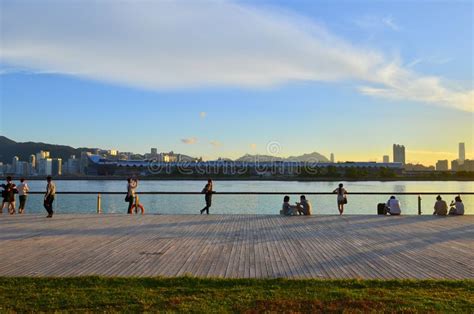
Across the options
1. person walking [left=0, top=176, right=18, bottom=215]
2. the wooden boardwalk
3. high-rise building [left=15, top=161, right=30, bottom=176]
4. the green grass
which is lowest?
the wooden boardwalk

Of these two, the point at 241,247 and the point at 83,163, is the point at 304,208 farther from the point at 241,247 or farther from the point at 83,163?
the point at 83,163

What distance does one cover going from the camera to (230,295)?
5668mm

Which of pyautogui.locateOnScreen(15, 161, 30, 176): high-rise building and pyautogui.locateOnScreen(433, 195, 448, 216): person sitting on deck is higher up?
pyautogui.locateOnScreen(15, 161, 30, 176): high-rise building

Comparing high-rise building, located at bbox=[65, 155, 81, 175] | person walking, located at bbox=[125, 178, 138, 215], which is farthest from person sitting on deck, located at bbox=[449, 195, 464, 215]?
high-rise building, located at bbox=[65, 155, 81, 175]

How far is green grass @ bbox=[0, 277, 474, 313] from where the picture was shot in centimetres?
522

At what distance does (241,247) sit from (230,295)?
3667mm

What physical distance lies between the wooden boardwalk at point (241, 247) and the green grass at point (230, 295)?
610 millimetres

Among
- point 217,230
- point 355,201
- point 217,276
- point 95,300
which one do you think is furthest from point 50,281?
point 355,201

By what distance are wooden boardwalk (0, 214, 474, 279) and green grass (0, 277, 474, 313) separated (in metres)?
0.61

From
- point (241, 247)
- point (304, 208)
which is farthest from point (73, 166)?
point (241, 247)

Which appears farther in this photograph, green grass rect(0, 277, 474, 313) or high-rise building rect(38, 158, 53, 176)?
high-rise building rect(38, 158, 53, 176)

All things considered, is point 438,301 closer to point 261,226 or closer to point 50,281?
point 50,281

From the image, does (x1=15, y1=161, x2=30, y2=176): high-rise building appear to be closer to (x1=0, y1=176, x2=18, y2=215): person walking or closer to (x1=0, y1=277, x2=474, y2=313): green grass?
(x1=0, y1=176, x2=18, y2=215): person walking

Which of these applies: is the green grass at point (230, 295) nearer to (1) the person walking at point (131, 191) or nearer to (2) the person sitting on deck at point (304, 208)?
(1) the person walking at point (131, 191)
